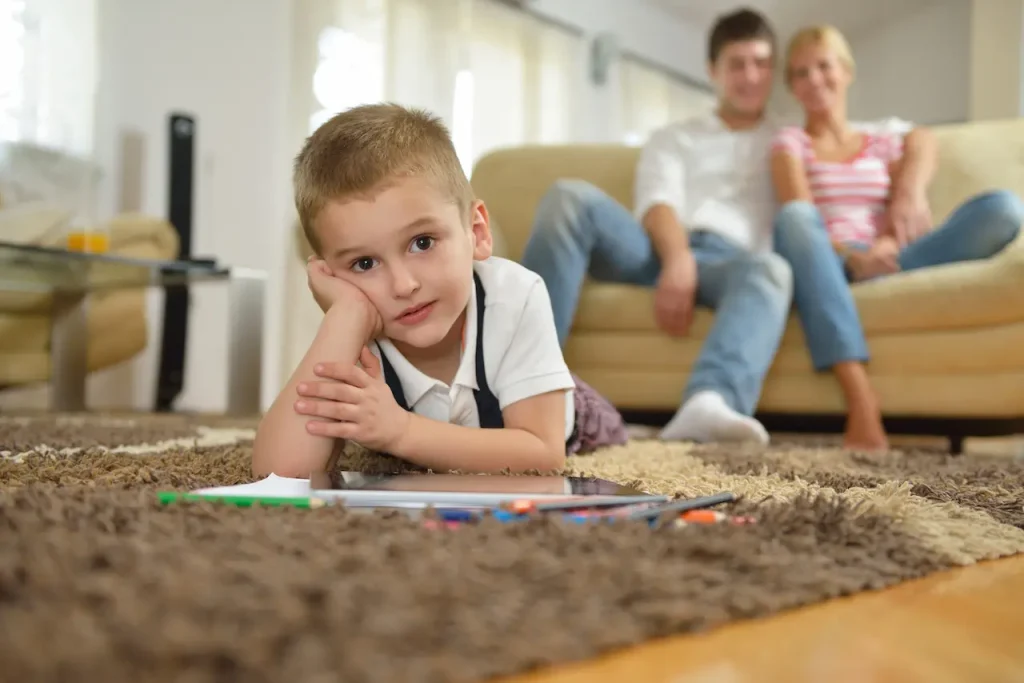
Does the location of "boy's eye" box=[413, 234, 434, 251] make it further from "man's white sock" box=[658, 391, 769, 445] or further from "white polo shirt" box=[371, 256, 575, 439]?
"man's white sock" box=[658, 391, 769, 445]

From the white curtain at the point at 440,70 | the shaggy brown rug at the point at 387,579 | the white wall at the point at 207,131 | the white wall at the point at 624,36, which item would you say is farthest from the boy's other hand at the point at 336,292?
the white wall at the point at 624,36

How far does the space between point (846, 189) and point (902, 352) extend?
0.47 metres

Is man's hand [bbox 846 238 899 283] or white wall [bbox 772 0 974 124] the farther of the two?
white wall [bbox 772 0 974 124]

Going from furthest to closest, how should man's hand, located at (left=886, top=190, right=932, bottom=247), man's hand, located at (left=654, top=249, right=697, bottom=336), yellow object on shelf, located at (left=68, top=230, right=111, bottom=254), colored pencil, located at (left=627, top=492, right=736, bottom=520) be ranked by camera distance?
yellow object on shelf, located at (left=68, top=230, right=111, bottom=254), man's hand, located at (left=886, top=190, right=932, bottom=247), man's hand, located at (left=654, top=249, right=697, bottom=336), colored pencil, located at (left=627, top=492, right=736, bottom=520)

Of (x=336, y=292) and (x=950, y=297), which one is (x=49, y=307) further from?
(x=950, y=297)

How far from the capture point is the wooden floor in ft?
1.01

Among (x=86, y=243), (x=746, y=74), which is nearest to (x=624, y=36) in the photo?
(x=746, y=74)

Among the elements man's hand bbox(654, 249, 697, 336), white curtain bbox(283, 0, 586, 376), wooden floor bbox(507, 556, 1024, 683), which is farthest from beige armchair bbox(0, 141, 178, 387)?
wooden floor bbox(507, 556, 1024, 683)

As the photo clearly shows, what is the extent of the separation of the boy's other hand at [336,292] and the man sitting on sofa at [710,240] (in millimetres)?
690

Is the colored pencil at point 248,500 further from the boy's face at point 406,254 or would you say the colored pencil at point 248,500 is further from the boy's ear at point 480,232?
the boy's ear at point 480,232

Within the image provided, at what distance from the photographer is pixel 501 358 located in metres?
0.83

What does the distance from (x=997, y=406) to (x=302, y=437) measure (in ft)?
4.10

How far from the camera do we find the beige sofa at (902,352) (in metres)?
1.39

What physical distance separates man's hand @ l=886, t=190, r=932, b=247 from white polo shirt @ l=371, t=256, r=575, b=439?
1166 millimetres
